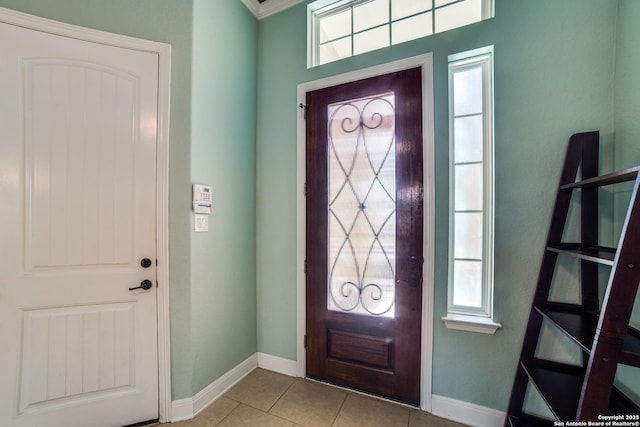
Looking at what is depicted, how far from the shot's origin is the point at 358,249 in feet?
5.82

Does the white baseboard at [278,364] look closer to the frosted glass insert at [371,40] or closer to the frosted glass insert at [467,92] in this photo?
the frosted glass insert at [467,92]

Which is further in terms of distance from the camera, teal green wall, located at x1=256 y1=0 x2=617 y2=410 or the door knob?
the door knob

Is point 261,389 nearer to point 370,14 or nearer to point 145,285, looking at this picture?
point 145,285

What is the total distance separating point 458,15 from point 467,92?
55 cm

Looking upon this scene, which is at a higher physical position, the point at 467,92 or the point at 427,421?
the point at 467,92

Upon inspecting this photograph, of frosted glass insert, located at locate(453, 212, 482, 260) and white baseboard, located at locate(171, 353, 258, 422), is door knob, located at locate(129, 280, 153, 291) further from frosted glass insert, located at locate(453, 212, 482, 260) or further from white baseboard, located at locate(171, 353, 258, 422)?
frosted glass insert, located at locate(453, 212, 482, 260)

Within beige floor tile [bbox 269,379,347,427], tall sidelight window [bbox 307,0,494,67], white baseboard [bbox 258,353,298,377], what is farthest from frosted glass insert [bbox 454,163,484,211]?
white baseboard [bbox 258,353,298,377]

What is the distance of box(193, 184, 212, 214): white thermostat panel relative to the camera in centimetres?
159

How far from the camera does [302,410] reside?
1.61m

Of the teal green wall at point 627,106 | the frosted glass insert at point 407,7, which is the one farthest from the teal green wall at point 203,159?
the teal green wall at point 627,106

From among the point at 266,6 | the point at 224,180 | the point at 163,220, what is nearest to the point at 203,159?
the point at 224,180

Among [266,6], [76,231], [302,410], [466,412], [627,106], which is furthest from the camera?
[266,6]

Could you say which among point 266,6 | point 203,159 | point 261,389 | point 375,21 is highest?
point 266,6

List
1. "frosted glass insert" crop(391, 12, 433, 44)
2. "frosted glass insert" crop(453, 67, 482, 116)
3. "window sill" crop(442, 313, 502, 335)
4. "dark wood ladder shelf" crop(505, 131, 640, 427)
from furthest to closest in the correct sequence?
"frosted glass insert" crop(391, 12, 433, 44), "frosted glass insert" crop(453, 67, 482, 116), "window sill" crop(442, 313, 502, 335), "dark wood ladder shelf" crop(505, 131, 640, 427)
